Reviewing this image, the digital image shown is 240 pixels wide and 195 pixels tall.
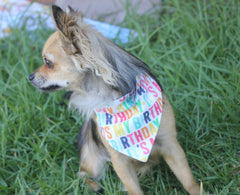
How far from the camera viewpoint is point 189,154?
2301 mm

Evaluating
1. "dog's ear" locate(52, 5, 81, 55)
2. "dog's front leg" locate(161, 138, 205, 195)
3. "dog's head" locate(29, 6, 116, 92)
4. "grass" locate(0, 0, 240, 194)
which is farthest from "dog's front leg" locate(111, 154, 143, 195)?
"dog's ear" locate(52, 5, 81, 55)

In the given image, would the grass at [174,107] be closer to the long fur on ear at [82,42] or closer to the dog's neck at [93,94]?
the dog's neck at [93,94]

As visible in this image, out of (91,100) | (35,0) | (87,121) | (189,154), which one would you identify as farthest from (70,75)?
(35,0)

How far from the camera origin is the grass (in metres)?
2.24

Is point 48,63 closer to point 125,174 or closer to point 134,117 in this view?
point 134,117

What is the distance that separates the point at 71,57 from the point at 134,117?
54 cm

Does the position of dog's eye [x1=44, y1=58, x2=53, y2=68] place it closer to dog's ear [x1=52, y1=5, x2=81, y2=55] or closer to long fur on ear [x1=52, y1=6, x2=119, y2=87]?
long fur on ear [x1=52, y1=6, x2=119, y2=87]

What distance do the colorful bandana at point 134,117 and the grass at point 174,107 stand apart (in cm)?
32

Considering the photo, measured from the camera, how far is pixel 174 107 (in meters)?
2.56

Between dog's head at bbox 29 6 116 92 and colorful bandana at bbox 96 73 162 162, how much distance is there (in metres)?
0.21

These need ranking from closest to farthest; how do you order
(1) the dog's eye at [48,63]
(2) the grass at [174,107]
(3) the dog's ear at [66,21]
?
(3) the dog's ear at [66,21], (1) the dog's eye at [48,63], (2) the grass at [174,107]

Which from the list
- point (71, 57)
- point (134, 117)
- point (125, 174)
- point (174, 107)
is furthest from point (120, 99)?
point (174, 107)

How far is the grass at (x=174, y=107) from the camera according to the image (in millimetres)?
2238

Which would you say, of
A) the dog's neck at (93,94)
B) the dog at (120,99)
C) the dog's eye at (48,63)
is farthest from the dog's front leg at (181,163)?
the dog's eye at (48,63)
